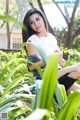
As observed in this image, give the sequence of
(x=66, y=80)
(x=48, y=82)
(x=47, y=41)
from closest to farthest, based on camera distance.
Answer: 1. (x=48, y=82)
2. (x=66, y=80)
3. (x=47, y=41)

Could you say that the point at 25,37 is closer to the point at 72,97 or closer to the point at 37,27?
the point at 37,27

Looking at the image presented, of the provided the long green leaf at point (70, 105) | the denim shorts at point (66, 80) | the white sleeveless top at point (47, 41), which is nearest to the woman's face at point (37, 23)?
the white sleeveless top at point (47, 41)

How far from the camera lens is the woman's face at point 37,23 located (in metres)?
2.13

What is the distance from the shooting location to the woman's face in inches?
83.8

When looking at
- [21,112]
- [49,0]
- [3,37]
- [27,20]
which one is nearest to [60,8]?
[49,0]

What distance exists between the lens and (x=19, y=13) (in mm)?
14688

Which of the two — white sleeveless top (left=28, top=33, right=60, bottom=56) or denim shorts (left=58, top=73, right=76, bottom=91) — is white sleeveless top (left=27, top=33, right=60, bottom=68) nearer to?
white sleeveless top (left=28, top=33, right=60, bottom=56)

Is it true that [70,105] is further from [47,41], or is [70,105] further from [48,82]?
[47,41]

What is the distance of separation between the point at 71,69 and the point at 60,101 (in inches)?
37.3

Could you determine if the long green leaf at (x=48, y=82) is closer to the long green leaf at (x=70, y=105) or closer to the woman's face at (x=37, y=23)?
the long green leaf at (x=70, y=105)

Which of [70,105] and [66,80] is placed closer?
[70,105]

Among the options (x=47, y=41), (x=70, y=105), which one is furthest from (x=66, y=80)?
(x=70, y=105)

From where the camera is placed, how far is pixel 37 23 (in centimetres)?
213

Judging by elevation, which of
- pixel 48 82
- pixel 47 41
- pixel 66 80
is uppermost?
pixel 48 82
